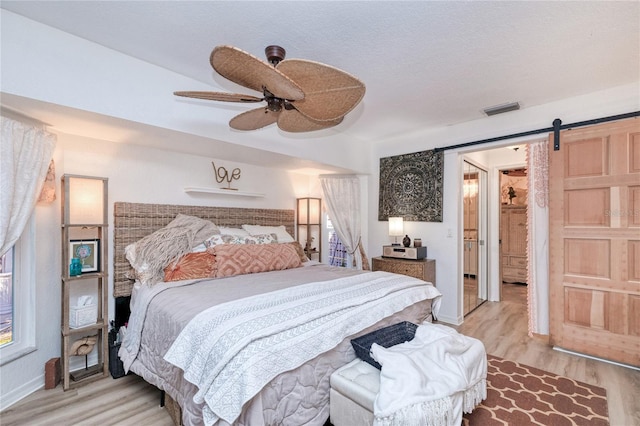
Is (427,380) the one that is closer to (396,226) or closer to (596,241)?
(596,241)

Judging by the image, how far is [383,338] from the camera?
1.90m

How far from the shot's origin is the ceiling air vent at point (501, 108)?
10.2 feet

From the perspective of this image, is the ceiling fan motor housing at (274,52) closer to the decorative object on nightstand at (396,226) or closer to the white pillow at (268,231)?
the white pillow at (268,231)

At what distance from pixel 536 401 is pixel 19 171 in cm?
401

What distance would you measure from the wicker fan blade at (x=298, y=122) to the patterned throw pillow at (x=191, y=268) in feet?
4.70

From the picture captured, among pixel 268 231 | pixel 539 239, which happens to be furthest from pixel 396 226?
pixel 268 231

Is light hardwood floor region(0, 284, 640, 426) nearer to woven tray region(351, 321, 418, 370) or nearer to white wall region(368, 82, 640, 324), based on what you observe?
white wall region(368, 82, 640, 324)

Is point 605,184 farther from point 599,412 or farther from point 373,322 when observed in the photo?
point 373,322

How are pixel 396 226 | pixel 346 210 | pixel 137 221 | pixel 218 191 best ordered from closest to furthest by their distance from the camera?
1. pixel 137 221
2. pixel 218 191
3. pixel 396 226
4. pixel 346 210

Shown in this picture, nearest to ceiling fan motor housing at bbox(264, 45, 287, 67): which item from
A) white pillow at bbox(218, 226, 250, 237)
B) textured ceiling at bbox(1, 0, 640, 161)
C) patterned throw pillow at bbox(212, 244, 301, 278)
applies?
textured ceiling at bbox(1, 0, 640, 161)

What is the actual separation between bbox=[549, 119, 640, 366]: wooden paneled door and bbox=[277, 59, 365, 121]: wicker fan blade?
2.66 metres

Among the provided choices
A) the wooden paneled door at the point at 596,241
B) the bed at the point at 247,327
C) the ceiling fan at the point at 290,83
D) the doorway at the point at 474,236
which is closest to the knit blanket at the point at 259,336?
the bed at the point at 247,327

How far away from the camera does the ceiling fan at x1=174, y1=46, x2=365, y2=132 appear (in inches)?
53.3

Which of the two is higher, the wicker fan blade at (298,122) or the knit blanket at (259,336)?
the wicker fan blade at (298,122)
